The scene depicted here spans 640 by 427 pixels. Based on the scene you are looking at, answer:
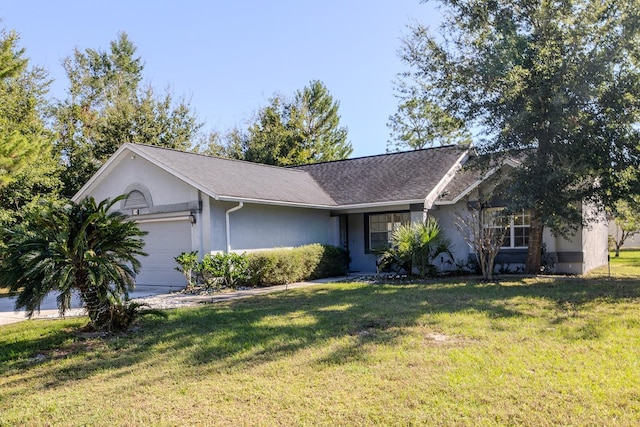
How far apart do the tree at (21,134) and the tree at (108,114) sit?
2.62 meters

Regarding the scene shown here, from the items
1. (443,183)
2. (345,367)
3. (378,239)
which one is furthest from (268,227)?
(345,367)

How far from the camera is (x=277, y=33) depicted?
65.9 ft

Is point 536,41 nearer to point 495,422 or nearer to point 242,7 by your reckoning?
point 242,7

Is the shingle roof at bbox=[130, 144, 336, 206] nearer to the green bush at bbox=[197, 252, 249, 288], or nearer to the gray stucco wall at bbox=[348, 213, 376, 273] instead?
the gray stucco wall at bbox=[348, 213, 376, 273]

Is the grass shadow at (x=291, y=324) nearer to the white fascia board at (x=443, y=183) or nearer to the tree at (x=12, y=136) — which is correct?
the white fascia board at (x=443, y=183)

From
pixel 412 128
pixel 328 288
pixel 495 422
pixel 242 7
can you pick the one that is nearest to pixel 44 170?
pixel 242 7

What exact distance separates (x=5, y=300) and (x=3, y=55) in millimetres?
7411

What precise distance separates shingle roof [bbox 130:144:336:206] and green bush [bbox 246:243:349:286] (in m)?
1.74

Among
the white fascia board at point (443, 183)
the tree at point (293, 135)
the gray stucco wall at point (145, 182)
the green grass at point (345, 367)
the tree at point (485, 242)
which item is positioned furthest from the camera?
the tree at point (293, 135)

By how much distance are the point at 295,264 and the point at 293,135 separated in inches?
949

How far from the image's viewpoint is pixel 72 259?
287 inches

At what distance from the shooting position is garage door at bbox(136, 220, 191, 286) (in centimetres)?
1525

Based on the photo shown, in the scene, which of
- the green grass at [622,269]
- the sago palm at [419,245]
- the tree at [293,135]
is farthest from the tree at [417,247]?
the tree at [293,135]

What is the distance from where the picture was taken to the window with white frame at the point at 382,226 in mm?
18219
